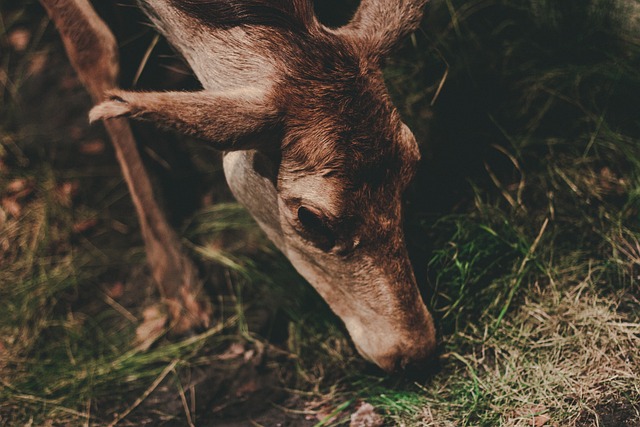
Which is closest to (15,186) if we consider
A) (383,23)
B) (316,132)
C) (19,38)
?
(19,38)

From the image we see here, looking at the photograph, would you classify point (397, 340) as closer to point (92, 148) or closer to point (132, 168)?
point (132, 168)

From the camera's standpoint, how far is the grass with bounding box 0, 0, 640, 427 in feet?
10.4

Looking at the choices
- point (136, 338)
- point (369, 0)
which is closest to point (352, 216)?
point (369, 0)

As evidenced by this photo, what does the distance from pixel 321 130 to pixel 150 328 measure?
2144mm

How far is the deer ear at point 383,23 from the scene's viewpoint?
8.68 feet

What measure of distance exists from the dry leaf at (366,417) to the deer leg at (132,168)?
46.9 inches

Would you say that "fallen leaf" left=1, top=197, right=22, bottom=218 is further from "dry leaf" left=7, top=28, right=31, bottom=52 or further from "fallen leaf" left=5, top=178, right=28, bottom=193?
"dry leaf" left=7, top=28, right=31, bottom=52

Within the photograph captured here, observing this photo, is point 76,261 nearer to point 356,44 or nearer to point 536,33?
point 356,44

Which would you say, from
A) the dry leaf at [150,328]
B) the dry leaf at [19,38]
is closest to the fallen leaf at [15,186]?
the dry leaf at [19,38]

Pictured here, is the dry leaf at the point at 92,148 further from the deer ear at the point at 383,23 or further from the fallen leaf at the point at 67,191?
the deer ear at the point at 383,23

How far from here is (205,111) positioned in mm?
2193

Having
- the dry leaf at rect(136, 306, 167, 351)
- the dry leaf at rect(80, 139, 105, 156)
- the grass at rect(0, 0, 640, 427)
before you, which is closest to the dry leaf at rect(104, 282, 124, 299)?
the grass at rect(0, 0, 640, 427)

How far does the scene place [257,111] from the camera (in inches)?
91.2

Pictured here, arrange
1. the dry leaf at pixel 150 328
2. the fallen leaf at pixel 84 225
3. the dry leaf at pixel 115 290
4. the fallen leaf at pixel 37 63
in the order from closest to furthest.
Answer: the dry leaf at pixel 150 328
the dry leaf at pixel 115 290
the fallen leaf at pixel 84 225
the fallen leaf at pixel 37 63
